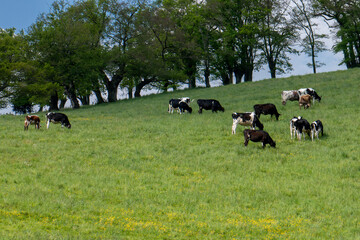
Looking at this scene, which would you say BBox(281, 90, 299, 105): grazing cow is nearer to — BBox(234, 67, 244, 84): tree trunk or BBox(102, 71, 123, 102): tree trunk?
BBox(102, 71, 123, 102): tree trunk

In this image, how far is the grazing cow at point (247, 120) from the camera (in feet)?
77.5

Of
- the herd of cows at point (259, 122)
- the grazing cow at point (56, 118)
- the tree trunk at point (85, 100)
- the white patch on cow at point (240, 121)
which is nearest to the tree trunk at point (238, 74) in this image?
the tree trunk at point (85, 100)

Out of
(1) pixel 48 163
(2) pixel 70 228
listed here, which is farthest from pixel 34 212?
(1) pixel 48 163

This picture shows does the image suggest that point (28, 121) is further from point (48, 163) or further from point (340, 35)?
point (340, 35)

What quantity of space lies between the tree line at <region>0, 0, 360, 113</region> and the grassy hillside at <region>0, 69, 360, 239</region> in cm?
Answer: 3524

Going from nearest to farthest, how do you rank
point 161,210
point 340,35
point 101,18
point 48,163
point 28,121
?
point 161,210, point 48,163, point 28,121, point 340,35, point 101,18

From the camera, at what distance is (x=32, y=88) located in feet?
174

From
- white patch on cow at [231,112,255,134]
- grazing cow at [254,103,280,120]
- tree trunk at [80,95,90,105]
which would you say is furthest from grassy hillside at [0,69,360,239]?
tree trunk at [80,95,90,105]

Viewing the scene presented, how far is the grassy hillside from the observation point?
33.6ft

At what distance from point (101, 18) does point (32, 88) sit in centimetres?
2173

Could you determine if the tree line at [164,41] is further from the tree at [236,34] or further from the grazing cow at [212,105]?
the grazing cow at [212,105]

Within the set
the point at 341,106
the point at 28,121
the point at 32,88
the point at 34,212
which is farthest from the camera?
the point at 32,88

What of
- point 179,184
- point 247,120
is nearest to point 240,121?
point 247,120

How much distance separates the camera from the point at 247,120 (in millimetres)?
23750
